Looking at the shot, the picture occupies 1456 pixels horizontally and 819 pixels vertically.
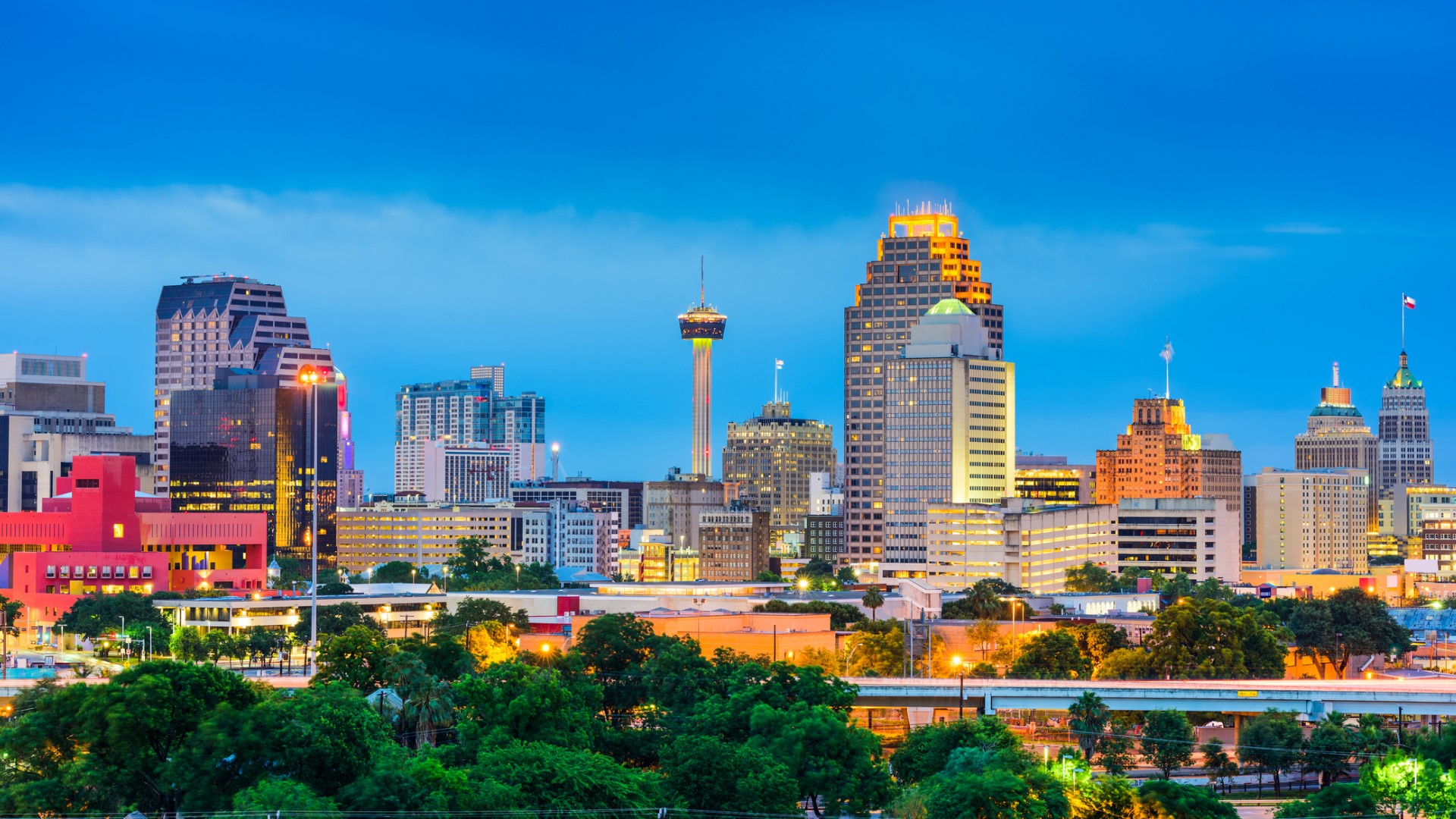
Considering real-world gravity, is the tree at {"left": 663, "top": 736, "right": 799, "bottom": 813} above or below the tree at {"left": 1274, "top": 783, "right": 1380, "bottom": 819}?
above

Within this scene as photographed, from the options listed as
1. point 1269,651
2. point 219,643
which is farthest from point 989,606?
point 219,643

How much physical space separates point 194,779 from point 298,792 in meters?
6.96

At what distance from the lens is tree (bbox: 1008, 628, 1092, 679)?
16275 cm

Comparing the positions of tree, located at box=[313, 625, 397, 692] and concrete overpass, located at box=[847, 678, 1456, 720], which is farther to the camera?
concrete overpass, located at box=[847, 678, 1456, 720]

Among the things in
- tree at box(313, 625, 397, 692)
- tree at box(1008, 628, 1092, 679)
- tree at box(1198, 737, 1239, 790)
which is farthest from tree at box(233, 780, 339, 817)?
tree at box(1008, 628, 1092, 679)

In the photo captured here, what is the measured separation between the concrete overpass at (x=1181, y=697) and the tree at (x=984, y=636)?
151 feet

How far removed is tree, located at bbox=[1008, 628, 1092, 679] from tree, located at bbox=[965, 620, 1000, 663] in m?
11.2

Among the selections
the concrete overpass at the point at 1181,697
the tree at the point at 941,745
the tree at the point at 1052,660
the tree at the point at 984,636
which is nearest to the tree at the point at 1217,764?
the concrete overpass at the point at 1181,697

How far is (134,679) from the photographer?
9062 cm

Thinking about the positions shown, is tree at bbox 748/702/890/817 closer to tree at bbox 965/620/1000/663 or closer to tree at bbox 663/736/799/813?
tree at bbox 663/736/799/813

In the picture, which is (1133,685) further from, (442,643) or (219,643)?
(219,643)

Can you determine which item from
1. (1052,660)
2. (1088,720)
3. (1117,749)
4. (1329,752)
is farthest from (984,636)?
(1329,752)

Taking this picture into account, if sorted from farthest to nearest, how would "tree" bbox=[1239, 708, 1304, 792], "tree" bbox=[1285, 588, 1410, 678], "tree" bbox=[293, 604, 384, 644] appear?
"tree" bbox=[1285, 588, 1410, 678] → "tree" bbox=[293, 604, 384, 644] → "tree" bbox=[1239, 708, 1304, 792]

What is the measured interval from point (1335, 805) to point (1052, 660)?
213 ft
